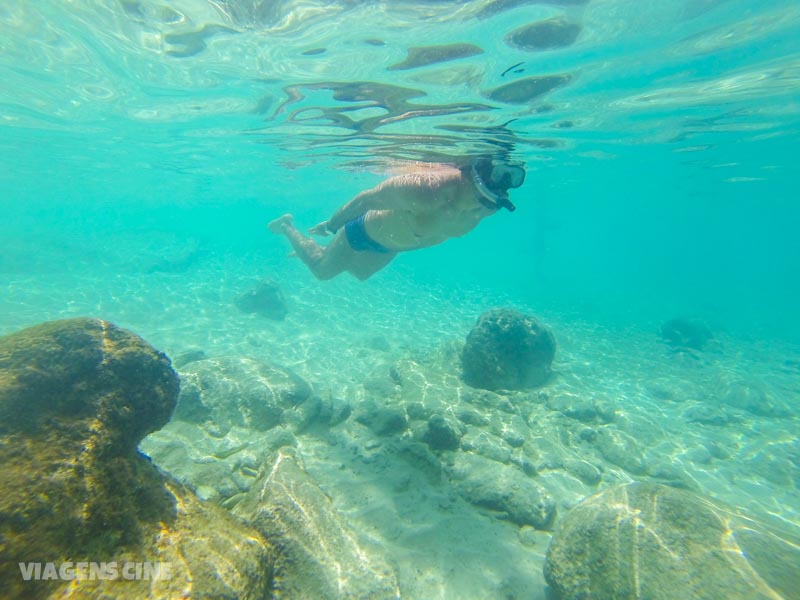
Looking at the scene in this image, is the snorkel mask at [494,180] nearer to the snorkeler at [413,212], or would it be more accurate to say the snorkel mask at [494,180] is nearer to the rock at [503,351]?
the snorkeler at [413,212]

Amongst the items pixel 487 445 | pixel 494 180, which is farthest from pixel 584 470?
pixel 494 180

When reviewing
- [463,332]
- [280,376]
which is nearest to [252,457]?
[280,376]

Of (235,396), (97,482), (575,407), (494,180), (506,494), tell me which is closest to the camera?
(97,482)

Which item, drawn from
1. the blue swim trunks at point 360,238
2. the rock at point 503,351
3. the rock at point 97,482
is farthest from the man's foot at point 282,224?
the rock at point 97,482

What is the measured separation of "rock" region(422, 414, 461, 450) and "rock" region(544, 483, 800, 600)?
7.65 feet

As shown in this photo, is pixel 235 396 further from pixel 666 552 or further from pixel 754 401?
pixel 754 401

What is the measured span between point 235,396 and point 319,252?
3.62 metres

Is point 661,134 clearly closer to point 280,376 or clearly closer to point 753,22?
point 753,22

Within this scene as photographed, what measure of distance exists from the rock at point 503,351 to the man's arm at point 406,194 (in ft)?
15.9

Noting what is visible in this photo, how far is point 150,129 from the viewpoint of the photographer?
1941 cm

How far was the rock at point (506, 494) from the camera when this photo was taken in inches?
213

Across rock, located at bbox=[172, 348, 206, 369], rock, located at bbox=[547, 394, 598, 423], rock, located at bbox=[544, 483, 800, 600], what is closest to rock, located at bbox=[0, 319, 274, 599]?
rock, located at bbox=[544, 483, 800, 600]

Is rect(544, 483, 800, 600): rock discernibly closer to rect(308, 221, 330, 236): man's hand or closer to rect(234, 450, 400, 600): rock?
rect(234, 450, 400, 600): rock

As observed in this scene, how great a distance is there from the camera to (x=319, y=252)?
8875mm
